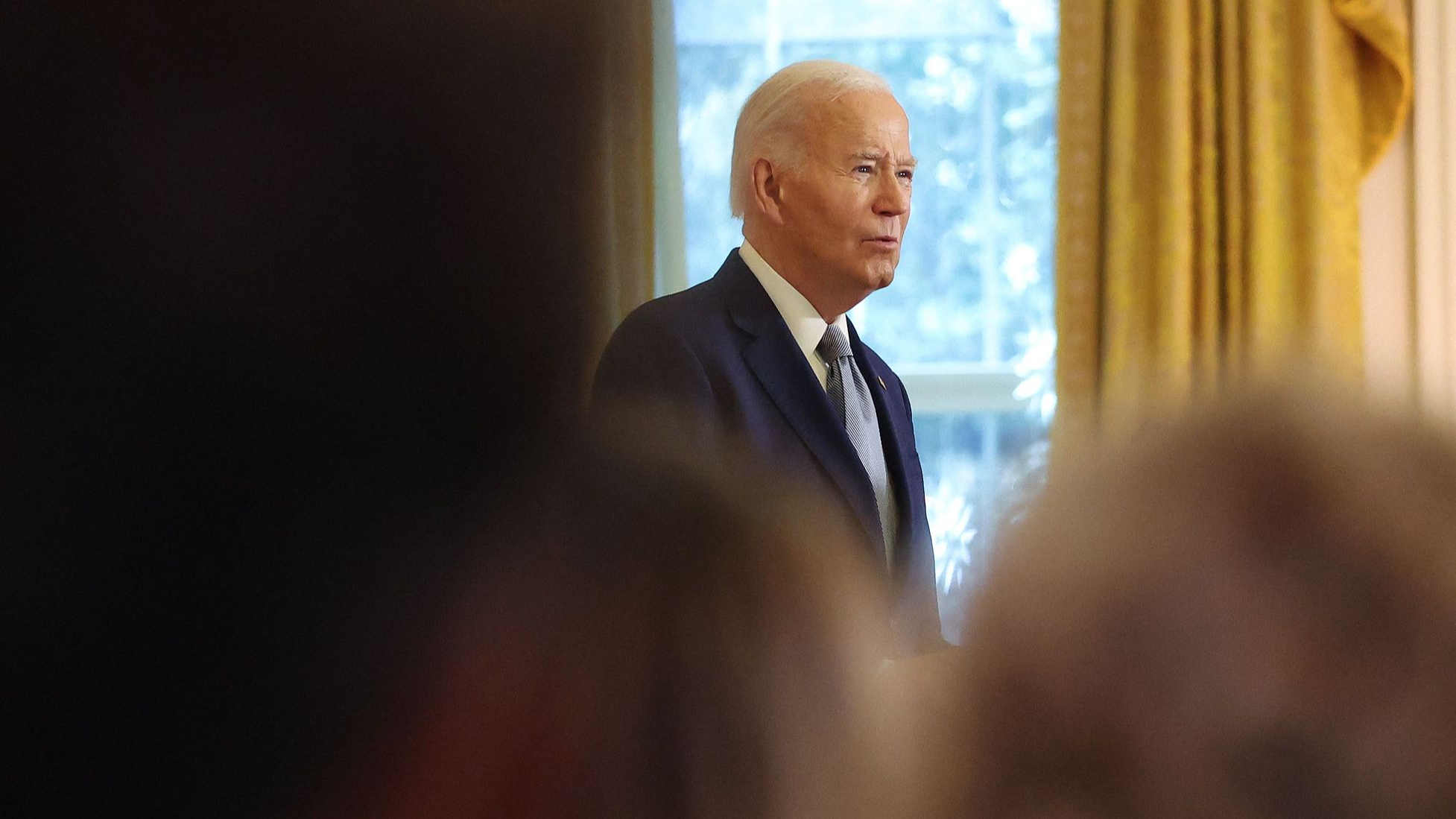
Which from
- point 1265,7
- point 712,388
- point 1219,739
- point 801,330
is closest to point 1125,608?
point 1219,739

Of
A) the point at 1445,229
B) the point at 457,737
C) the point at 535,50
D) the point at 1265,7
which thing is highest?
the point at 1265,7

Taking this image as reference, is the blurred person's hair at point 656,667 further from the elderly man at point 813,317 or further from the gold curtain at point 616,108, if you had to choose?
the elderly man at point 813,317

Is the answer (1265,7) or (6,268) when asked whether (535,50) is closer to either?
(6,268)

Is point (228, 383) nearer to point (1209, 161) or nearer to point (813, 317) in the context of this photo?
point (813, 317)

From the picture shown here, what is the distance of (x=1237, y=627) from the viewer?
0.39ft

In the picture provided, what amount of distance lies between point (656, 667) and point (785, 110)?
57 centimetres

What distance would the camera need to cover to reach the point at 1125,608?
118 mm

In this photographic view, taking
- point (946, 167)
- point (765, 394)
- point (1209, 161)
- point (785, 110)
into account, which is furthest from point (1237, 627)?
point (946, 167)

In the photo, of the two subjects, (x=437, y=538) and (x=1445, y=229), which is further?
(x=1445, y=229)

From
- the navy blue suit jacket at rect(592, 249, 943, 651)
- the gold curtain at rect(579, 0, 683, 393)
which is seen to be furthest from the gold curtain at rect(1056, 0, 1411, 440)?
the gold curtain at rect(579, 0, 683, 393)

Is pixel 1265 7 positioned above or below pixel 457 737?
above

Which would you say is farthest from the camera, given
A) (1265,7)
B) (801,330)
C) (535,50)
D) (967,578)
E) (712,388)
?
(1265,7)

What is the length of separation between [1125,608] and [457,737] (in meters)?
0.12

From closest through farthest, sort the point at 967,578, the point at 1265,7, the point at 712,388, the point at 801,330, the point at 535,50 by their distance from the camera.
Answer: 1. the point at 967,578
2. the point at 535,50
3. the point at 712,388
4. the point at 801,330
5. the point at 1265,7
